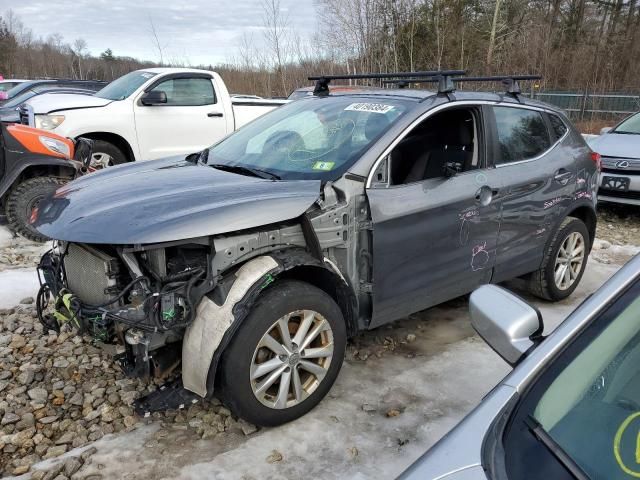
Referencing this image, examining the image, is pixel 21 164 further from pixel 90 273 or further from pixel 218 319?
pixel 218 319

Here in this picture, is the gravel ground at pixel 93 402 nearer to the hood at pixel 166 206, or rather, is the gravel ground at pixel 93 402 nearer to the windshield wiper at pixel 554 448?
the hood at pixel 166 206

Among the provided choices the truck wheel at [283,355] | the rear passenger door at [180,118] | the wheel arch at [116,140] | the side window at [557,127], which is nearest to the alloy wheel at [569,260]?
the side window at [557,127]

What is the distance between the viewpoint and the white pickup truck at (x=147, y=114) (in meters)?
7.33

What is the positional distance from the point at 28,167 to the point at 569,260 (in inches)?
220

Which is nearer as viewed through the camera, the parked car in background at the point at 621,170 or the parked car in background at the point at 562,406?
the parked car in background at the point at 562,406

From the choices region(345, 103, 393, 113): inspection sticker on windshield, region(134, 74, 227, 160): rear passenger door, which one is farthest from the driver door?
region(134, 74, 227, 160): rear passenger door

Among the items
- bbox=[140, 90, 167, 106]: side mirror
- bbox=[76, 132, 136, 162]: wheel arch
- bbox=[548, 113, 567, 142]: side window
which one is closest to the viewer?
bbox=[548, 113, 567, 142]: side window

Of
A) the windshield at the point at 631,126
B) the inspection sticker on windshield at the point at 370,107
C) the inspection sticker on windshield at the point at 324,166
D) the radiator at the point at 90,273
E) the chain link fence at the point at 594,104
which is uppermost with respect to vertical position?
the inspection sticker on windshield at the point at 370,107

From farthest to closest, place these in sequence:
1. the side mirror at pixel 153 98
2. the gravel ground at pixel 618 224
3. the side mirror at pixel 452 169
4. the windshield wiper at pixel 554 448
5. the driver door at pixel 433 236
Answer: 1. the side mirror at pixel 153 98
2. the gravel ground at pixel 618 224
3. the side mirror at pixel 452 169
4. the driver door at pixel 433 236
5. the windshield wiper at pixel 554 448

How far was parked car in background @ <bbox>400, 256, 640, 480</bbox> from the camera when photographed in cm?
123

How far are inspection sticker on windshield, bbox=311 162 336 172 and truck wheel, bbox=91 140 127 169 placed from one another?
5.19 metres

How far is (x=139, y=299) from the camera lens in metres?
2.54

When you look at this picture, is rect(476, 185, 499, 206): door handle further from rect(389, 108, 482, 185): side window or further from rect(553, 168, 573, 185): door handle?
rect(553, 168, 573, 185): door handle

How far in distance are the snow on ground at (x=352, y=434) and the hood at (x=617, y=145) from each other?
17.4ft
